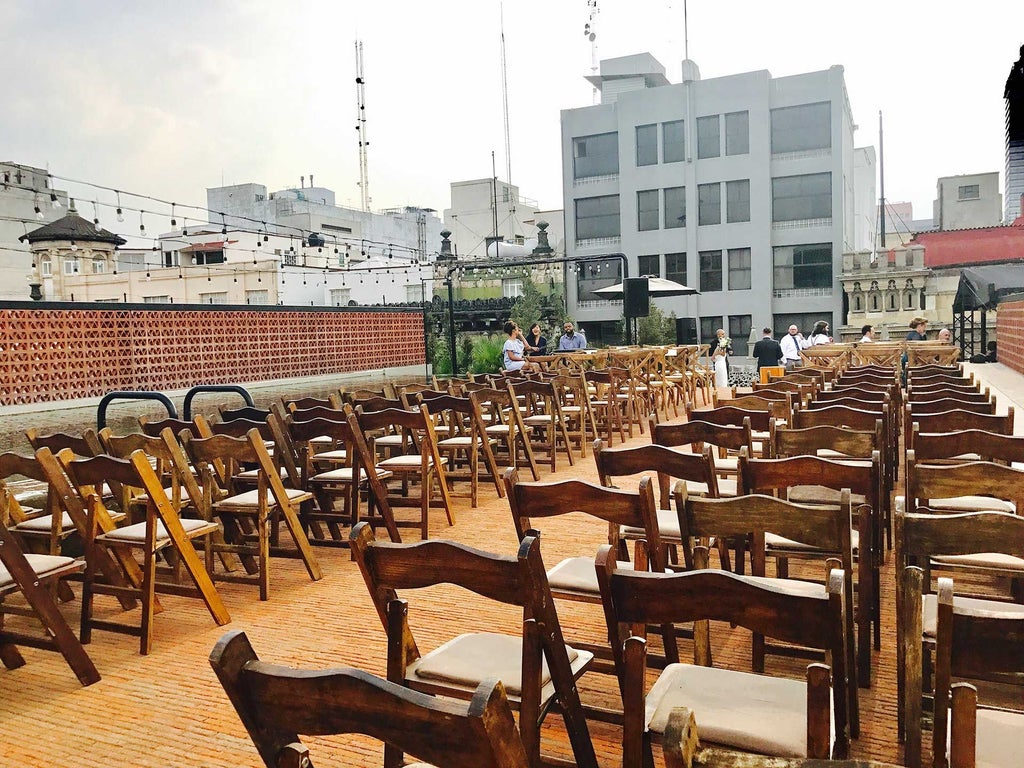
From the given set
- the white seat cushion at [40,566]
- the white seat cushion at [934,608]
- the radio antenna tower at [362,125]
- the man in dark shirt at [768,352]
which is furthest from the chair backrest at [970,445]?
A: the radio antenna tower at [362,125]

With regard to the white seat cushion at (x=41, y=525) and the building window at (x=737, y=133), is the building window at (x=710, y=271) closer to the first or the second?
the building window at (x=737, y=133)

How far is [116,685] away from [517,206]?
46.6 meters

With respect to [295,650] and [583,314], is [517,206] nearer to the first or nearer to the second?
[583,314]

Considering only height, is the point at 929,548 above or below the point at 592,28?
below

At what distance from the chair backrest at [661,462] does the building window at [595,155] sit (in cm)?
3324

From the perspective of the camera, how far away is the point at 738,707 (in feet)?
6.77

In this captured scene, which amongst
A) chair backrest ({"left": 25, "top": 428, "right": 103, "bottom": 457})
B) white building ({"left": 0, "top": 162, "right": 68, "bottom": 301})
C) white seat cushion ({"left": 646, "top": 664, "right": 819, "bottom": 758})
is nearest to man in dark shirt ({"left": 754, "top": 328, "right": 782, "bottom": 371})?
chair backrest ({"left": 25, "top": 428, "right": 103, "bottom": 457})

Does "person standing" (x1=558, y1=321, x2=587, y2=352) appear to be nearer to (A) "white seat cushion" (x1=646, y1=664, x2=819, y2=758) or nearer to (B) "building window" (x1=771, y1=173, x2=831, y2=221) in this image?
(A) "white seat cushion" (x1=646, y1=664, x2=819, y2=758)

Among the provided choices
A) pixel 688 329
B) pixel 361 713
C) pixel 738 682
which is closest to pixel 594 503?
pixel 738 682

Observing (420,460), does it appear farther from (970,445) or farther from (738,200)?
(738,200)

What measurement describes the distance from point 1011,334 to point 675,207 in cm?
2075

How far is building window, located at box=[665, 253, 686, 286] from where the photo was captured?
33.9 meters

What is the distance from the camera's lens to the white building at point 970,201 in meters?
39.6

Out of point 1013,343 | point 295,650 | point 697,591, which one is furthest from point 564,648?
point 1013,343
